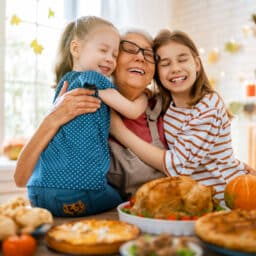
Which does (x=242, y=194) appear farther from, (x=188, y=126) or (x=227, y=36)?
(x=227, y=36)

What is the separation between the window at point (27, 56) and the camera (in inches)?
125

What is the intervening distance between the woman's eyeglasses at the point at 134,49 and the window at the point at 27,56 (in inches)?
65.9

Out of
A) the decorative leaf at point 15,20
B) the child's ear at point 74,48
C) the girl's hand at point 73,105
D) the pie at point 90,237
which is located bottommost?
the pie at point 90,237

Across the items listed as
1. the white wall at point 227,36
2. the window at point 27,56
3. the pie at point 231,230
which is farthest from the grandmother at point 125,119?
the white wall at point 227,36

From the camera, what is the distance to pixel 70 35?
160 cm

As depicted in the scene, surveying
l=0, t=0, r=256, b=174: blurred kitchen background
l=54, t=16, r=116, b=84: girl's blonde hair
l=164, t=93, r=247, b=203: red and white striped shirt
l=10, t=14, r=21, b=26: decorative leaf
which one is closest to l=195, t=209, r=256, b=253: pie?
l=164, t=93, r=247, b=203: red and white striped shirt

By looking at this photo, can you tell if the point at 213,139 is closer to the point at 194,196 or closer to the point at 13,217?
the point at 194,196

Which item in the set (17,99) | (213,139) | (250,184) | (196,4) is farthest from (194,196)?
(196,4)

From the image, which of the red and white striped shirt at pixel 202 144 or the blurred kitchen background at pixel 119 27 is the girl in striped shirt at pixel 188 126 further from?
the blurred kitchen background at pixel 119 27

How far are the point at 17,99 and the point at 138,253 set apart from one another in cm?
271

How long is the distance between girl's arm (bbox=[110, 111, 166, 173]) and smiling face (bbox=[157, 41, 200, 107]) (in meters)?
0.27

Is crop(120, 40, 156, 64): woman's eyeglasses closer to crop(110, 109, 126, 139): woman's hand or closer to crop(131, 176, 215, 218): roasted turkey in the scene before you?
crop(110, 109, 126, 139): woman's hand

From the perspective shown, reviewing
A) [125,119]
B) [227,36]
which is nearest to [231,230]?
[125,119]

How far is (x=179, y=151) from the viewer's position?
147 cm
